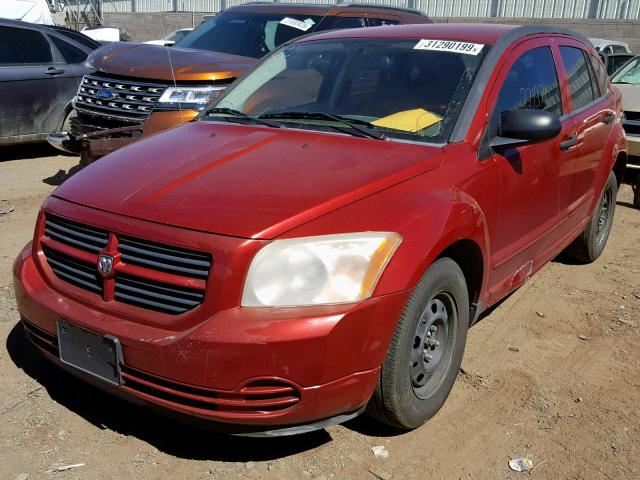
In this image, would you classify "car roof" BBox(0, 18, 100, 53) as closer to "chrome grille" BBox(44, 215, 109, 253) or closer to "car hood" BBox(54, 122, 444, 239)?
"car hood" BBox(54, 122, 444, 239)

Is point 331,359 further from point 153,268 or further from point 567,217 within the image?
point 567,217

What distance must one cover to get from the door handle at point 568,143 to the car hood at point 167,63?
10.6 feet

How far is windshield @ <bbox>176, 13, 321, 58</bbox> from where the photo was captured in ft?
23.8

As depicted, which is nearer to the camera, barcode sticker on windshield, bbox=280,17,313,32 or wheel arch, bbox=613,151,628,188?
wheel arch, bbox=613,151,628,188

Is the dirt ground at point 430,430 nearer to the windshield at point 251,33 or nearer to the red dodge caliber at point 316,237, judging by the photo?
the red dodge caliber at point 316,237

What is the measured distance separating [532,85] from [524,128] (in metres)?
0.74

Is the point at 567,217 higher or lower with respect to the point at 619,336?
higher

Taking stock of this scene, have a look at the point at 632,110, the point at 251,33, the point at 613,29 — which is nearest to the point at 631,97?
the point at 632,110

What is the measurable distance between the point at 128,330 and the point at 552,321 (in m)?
2.87

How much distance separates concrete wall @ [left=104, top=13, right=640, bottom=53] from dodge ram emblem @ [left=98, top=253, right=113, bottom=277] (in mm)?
13101

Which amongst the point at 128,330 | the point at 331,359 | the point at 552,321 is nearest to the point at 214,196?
the point at 128,330

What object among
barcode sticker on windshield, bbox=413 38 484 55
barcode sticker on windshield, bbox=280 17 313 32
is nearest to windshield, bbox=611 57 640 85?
barcode sticker on windshield, bbox=280 17 313 32

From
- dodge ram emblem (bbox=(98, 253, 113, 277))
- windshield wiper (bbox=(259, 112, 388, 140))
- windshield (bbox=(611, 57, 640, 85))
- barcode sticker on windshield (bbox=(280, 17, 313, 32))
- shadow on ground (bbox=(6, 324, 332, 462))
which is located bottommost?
shadow on ground (bbox=(6, 324, 332, 462))

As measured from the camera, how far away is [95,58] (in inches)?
270
